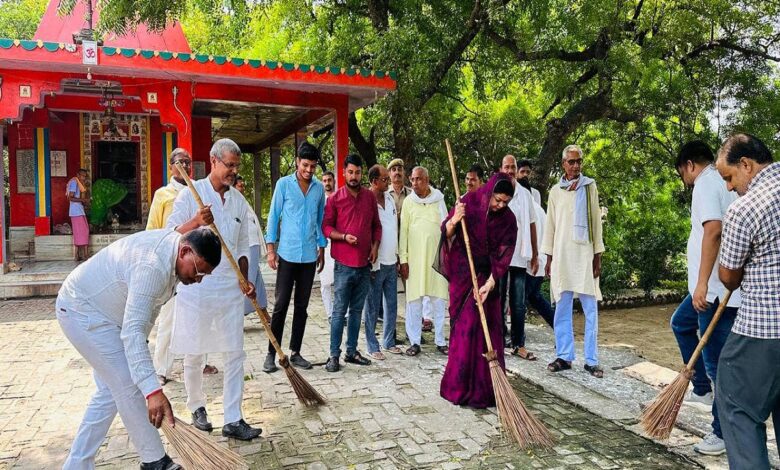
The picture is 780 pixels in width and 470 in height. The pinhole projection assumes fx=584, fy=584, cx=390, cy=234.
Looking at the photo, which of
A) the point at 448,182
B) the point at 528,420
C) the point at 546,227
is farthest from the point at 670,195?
the point at 528,420

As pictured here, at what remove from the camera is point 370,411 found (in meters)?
4.13

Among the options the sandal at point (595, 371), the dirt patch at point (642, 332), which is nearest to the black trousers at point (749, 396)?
the sandal at point (595, 371)

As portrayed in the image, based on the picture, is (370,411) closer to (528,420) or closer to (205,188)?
(528,420)

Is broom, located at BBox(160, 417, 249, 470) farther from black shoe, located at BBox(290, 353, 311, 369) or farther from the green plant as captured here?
the green plant

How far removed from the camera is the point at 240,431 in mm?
3596

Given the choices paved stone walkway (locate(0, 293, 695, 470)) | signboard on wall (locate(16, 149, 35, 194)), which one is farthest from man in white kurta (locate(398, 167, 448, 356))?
signboard on wall (locate(16, 149, 35, 194))

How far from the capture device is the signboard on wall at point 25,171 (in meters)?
12.7

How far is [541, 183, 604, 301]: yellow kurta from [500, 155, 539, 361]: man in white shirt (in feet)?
1.50

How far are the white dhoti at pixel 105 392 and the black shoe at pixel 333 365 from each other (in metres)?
2.26

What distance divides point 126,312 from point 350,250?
8.88ft

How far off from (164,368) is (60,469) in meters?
1.44

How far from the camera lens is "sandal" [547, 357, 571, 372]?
5.04 metres

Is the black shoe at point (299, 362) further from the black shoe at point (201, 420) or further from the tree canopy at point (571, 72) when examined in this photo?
the tree canopy at point (571, 72)

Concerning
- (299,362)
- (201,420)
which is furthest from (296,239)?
(201,420)
